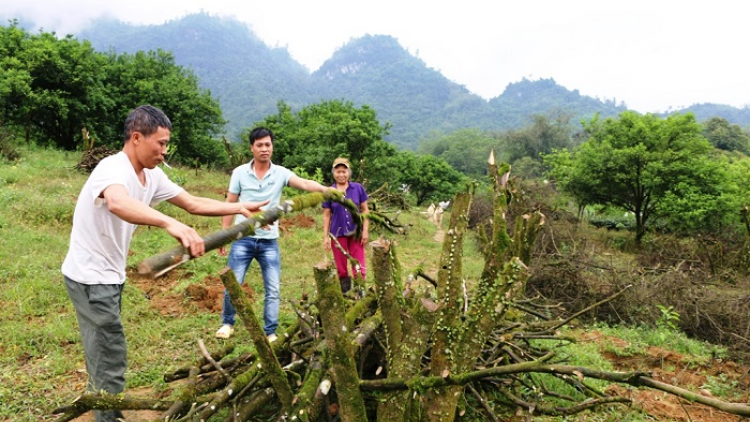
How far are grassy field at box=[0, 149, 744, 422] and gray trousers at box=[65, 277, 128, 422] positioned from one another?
1.03 meters

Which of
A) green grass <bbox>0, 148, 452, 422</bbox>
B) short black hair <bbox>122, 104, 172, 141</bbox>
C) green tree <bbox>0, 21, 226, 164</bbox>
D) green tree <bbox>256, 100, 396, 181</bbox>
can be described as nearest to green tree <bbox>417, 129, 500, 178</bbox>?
green tree <bbox>256, 100, 396, 181</bbox>

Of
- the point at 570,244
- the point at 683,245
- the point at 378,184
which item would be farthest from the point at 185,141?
the point at 683,245

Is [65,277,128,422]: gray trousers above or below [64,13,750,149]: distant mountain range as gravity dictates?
below

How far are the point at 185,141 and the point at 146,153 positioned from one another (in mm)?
22403

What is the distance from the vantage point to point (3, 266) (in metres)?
5.26

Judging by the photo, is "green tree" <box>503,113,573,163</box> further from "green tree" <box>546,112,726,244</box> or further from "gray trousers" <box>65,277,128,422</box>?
"gray trousers" <box>65,277,128,422</box>

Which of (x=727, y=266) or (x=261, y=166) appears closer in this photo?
(x=261, y=166)

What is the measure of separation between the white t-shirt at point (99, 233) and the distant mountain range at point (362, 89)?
89.4 metres

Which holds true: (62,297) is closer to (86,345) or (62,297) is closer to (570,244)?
(86,345)

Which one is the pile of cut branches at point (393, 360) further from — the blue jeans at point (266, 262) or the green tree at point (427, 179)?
the green tree at point (427, 179)

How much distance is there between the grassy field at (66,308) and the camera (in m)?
3.30

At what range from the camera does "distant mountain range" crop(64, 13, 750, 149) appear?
380ft

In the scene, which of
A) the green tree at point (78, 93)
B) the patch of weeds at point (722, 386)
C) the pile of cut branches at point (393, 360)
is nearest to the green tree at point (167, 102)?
the green tree at point (78, 93)

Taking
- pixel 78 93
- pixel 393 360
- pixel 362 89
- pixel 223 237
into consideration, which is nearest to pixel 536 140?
pixel 78 93
